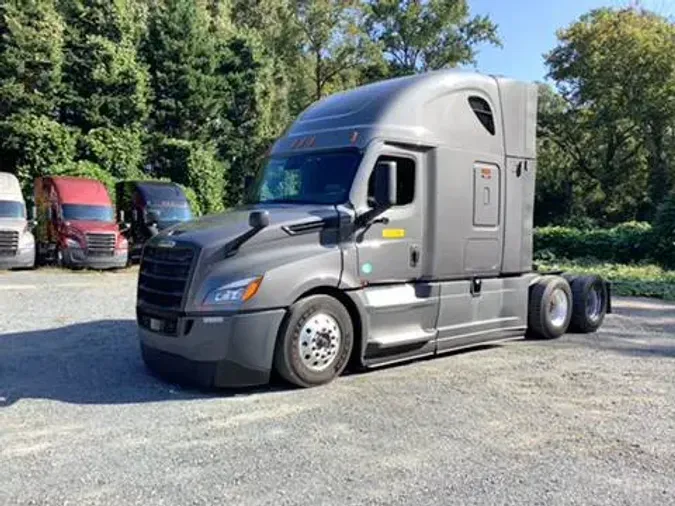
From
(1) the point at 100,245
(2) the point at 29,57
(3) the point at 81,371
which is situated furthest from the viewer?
(2) the point at 29,57

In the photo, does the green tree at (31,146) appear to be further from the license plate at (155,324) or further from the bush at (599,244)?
the license plate at (155,324)

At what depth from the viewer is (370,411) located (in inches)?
221

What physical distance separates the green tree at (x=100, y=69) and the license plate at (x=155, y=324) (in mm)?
23745

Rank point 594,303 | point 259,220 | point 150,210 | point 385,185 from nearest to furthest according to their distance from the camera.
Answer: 1. point 259,220
2. point 385,185
3. point 594,303
4. point 150,210

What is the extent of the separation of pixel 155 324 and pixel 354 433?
2395mm

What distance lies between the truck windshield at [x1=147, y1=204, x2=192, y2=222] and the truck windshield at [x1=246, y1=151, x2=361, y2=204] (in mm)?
13741

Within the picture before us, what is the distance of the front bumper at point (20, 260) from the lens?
17.4 metres

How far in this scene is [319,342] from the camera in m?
6.39

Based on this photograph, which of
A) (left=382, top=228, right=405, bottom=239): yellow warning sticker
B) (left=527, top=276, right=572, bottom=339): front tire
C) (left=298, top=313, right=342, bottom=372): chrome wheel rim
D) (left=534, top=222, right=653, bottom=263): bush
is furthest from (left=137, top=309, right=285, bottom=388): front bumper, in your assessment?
(left=534, top=222, right=653, bottom=263): bush

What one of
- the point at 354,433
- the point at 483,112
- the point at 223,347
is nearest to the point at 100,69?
the point at 483,112

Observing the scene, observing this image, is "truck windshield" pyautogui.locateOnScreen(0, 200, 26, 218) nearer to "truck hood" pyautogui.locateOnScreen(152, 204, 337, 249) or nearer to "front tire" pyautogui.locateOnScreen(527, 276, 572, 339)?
"truck hood" pyautogui.locateOnScreen(152, 204, 337, 249)

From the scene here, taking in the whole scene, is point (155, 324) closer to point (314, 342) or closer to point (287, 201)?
point (314, 342)

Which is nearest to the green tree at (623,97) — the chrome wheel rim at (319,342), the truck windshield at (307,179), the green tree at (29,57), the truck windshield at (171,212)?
the truck windshield at (171,212)

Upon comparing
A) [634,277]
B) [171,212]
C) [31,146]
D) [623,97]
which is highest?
[623,97]
